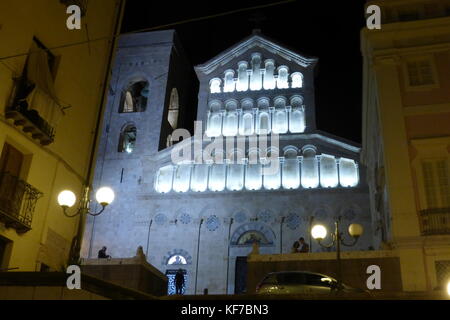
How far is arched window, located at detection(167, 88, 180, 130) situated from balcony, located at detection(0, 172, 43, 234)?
22761 millimetres

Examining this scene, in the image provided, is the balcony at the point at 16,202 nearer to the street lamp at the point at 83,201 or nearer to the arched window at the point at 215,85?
the street lamp at the point at 83,201

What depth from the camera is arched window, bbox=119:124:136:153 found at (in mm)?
34781

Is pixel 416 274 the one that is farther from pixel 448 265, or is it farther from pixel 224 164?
pixel 224 164

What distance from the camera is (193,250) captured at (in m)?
29.3

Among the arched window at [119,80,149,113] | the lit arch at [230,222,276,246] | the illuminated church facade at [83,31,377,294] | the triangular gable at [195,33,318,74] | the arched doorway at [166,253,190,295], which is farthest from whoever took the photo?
the arched window at [119,80,149,113]

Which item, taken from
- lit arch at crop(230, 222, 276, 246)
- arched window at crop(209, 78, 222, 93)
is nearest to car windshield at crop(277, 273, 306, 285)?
lit arch at crop(230, 222, 276, 246)

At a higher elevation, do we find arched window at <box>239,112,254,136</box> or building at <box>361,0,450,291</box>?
arched window at <box>239,112,254,136</box>

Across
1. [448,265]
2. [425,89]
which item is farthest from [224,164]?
[448,265]

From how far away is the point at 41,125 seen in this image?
1562 centimetres

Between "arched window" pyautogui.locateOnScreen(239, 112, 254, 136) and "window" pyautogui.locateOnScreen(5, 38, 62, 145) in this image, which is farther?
"arched window" pyautogui.locateOnScreen(239, 112, 254, 136)

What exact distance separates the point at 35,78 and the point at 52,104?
94cm

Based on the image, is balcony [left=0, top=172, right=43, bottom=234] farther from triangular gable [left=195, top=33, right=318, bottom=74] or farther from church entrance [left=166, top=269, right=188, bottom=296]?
triangular gable [left=195, top=33, right=318, bottom=74]

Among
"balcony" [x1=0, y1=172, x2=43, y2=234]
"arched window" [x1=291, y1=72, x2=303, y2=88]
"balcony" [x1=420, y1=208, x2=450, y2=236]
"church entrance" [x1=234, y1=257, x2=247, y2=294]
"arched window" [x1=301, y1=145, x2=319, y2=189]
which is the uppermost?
"arched window" [x1=291, y1=72, x2=303, y2=88]

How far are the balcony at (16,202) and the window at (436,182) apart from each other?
12.1 meters
